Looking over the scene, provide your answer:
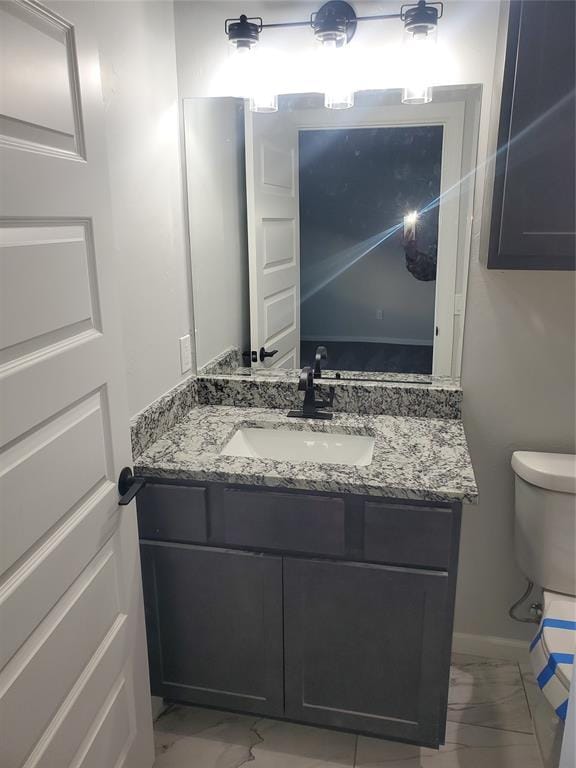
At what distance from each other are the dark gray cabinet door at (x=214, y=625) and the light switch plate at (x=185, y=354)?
1.95 feet

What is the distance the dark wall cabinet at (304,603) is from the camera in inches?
57.1

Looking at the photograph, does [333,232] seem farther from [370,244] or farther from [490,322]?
[490,322]

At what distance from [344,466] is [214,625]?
596 millimetres

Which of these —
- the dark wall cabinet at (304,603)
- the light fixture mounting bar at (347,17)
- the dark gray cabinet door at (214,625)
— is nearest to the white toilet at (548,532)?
the dark wall cabinet at (304,603)

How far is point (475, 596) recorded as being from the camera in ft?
6.66

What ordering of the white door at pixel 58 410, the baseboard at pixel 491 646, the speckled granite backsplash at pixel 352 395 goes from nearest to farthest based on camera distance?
the white door at pixel 58 410 → the speckled granite backsplash at pixel 352 395 → the baseboard at pixel 491 646

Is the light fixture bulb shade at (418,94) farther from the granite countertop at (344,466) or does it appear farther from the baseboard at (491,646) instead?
the baseboard at (491,646)

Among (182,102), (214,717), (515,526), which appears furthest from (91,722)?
(182,102)

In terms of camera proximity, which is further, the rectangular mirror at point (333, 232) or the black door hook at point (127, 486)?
the rectangular mirror at point (333, 232)

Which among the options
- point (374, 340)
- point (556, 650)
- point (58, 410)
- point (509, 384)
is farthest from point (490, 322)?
point (58, 410)

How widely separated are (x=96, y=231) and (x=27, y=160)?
244mm

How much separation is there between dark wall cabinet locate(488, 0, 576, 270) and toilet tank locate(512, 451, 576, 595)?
2.01ft

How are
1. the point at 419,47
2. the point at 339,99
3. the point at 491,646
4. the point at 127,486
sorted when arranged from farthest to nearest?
the point at 491,646
the point at 339,99
the point at 419,47
the point at 127,486

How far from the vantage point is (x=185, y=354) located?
6.27 ft
